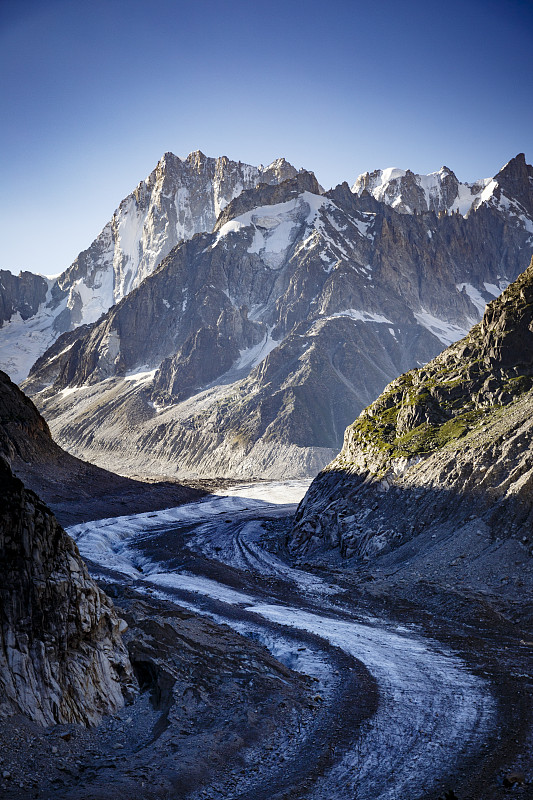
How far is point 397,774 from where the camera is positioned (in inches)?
971

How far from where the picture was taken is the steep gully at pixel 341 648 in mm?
24953

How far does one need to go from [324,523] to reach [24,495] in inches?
1873

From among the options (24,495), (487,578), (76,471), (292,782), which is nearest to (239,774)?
(292,782)

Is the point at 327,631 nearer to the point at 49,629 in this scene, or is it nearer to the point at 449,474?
the point at 449,474

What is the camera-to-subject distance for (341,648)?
41.0 meters

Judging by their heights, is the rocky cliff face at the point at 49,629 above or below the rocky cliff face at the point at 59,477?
above

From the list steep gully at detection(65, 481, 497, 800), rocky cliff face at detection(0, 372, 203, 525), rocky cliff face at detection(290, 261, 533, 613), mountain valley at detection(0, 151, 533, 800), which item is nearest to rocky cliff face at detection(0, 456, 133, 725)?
mountain valley at detection(0, 151, 533, 800)

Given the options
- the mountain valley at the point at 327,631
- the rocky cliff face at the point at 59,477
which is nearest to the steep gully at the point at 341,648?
Result: the mountain valley at the point at 327,631

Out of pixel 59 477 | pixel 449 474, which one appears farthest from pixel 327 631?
pixel 59 477

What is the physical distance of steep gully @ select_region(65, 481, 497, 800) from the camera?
2495 cm

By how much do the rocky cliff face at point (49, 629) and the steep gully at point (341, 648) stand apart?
7.25m

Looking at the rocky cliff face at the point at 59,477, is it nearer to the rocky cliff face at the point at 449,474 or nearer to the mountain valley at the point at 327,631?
the mountain valley at the point at 327,631

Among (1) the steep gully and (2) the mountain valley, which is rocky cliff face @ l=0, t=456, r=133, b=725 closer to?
(2) the mountain valley

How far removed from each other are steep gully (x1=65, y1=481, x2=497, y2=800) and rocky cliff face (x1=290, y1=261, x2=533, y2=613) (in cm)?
804
